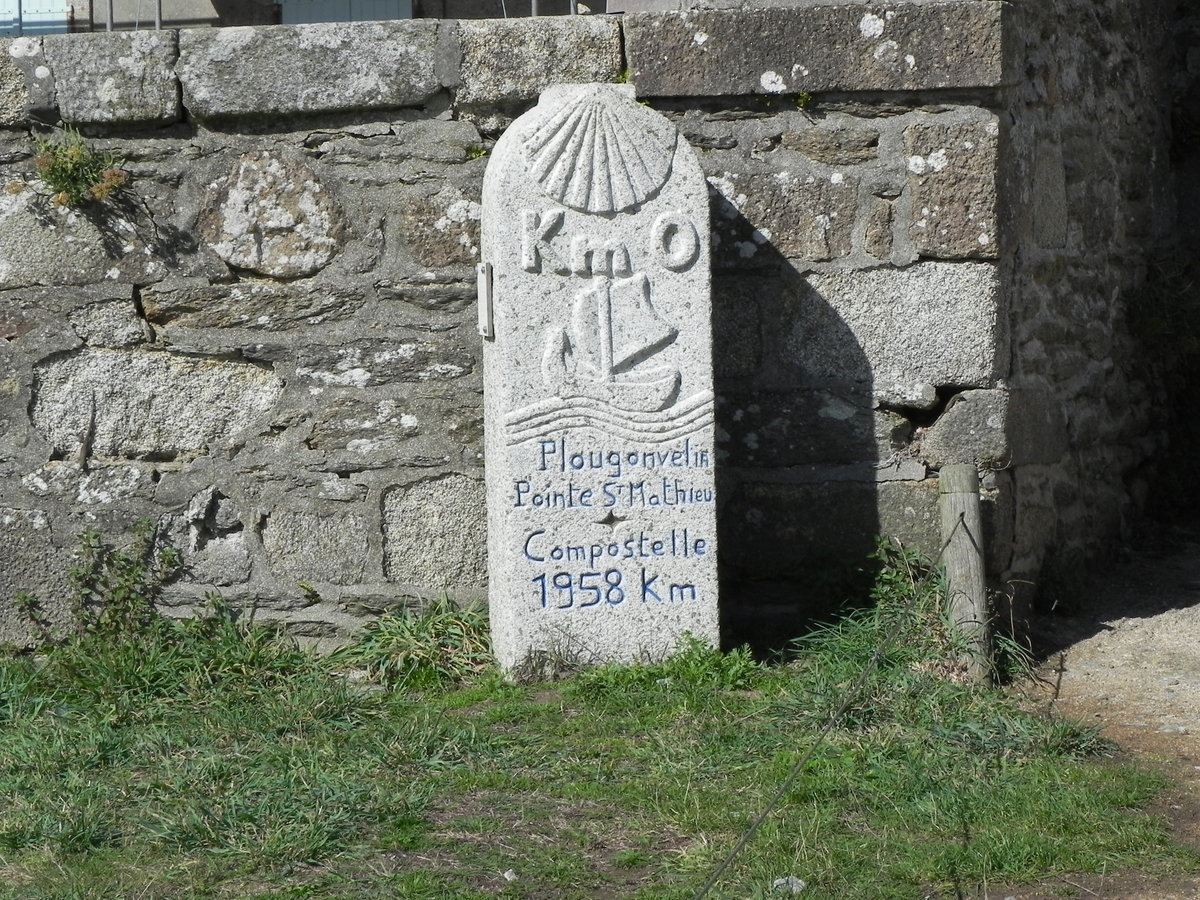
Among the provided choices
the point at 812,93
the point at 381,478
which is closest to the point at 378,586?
the point at 381,478

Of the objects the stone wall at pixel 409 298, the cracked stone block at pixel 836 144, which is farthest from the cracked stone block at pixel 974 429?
the cracked stone block at pixel 836 144

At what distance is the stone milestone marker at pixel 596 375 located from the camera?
12.4 feet

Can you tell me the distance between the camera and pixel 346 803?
9.96ft

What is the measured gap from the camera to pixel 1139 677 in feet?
13.3

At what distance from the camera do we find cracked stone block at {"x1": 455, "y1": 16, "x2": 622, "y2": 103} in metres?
4.11

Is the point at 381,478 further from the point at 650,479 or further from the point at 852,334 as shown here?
the point at 852,334

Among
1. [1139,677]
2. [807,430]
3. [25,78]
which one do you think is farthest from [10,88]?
[1139,677]

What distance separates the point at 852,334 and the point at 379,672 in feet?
5.40

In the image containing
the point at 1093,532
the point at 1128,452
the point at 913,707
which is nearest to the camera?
the point at 913,707

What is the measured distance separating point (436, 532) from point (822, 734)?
4.69 ft

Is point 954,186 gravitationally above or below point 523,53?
below

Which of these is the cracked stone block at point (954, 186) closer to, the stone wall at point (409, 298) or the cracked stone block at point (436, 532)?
the stone wall at point (409, 298)

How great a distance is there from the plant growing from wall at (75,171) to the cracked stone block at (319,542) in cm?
104

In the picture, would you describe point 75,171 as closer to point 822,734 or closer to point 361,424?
point 361,424
